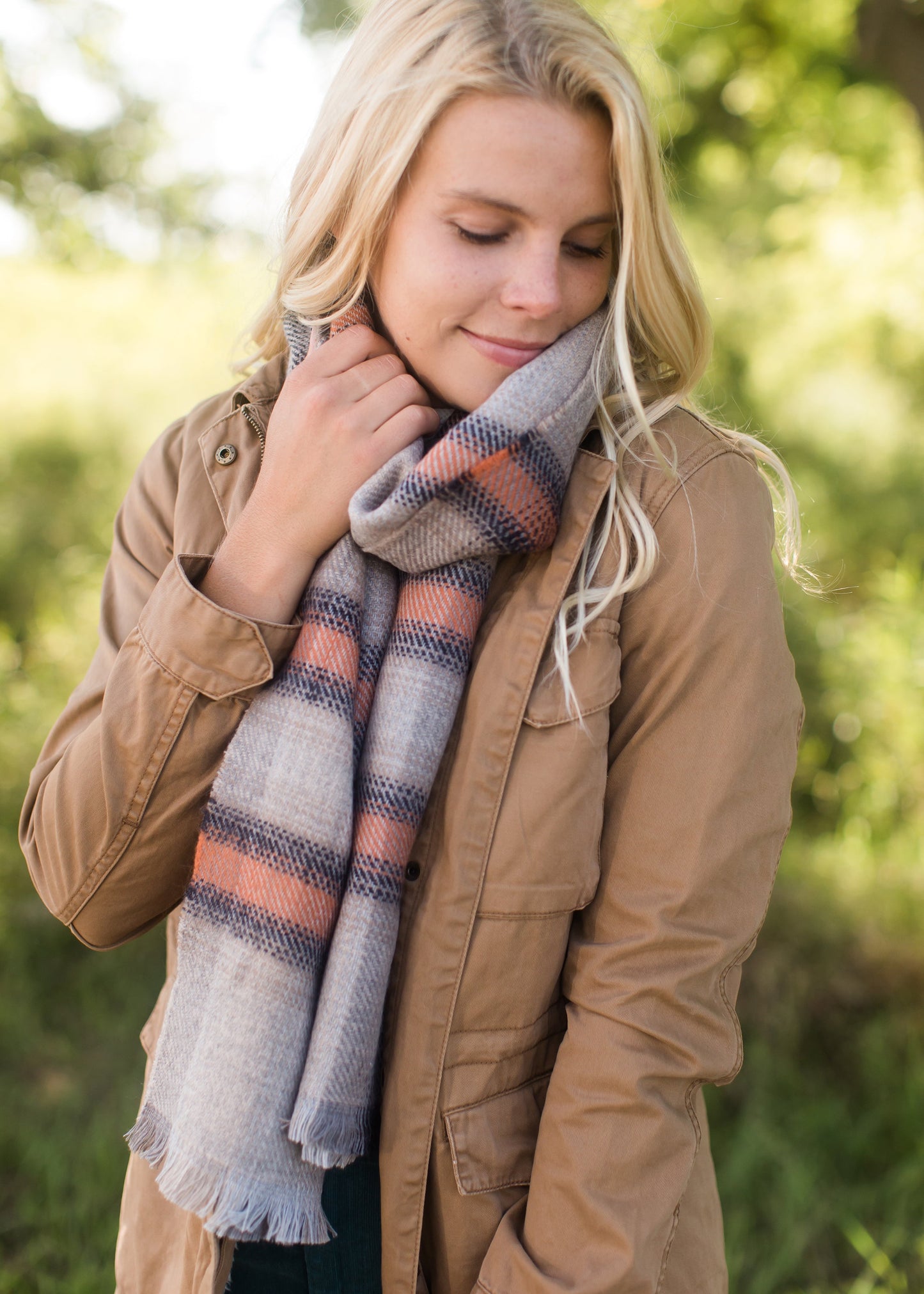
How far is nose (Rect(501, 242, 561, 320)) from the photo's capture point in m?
1.46

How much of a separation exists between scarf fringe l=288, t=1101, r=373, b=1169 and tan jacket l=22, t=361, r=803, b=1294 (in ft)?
0.18

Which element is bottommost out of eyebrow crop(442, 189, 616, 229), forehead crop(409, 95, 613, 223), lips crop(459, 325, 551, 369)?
lips crop(459, 325, 551, 369)

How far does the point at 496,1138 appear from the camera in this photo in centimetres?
142

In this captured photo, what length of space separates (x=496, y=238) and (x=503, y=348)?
6.0 inches

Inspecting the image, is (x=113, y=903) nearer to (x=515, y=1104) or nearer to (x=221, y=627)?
(x=221, y=627)

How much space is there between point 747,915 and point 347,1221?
0.76 m

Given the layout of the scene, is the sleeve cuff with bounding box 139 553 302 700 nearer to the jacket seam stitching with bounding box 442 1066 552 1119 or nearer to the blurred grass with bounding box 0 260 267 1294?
the jacket seam stitching with bounding box 442 1066 552 1119

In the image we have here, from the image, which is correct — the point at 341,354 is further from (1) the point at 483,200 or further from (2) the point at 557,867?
(2) the point at 557,867

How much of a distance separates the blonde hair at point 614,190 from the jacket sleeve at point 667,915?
0.37 ft

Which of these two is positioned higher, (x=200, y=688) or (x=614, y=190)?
(x=614, y=190)

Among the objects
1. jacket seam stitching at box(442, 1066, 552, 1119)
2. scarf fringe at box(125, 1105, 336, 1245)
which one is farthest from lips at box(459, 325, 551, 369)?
scarf fringe at box(125, 1105, 336, 1245)

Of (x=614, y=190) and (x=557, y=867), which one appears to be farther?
(x=614, y=190)

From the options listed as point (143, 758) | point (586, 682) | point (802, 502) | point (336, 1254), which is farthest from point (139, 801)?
point (802, 502)

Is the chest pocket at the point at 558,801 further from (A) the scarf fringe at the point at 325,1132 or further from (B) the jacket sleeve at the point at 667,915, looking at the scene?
(A) the scarf fringe at the point at 325,1132
